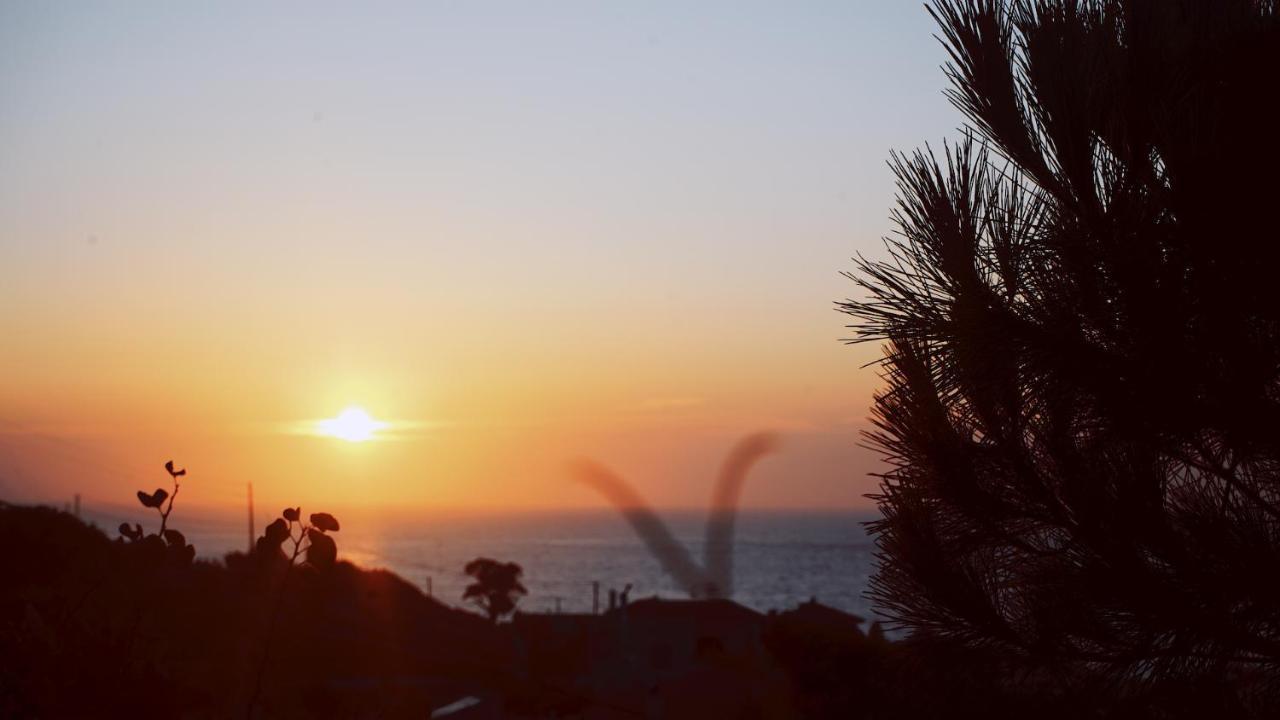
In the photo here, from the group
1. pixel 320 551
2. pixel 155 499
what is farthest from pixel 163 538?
pixel 320 551

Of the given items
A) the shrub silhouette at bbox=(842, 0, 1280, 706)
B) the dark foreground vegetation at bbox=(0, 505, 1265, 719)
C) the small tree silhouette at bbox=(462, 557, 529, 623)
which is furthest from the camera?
the small tree silhouette at bbox=(462, 557, 529, 623)

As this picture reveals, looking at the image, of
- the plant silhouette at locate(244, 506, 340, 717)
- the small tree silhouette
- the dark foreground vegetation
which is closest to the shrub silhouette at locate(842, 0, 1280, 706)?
the dark foreground vegetation

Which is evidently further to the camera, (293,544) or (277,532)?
(293,544)

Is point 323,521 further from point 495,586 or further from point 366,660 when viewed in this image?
point 495,586

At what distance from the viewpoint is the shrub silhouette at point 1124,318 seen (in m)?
5.31

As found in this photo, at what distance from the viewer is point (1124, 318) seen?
542cm

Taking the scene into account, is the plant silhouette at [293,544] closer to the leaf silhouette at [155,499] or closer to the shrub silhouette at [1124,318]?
the leaf silhouette at [155,499]

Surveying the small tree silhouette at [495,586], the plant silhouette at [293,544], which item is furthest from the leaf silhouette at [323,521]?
the small tree silhouette at [495,586]

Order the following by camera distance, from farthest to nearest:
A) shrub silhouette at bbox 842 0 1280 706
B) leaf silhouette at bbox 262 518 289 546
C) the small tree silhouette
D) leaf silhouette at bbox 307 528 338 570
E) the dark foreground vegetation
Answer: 1. the small tree silhouette
2. shrub silhouette at bbox 842 0 1280 706
3. the dark foreground vegetation
4. leaf silhouette at bbox 262 518 289 546
5. leaf silhouette at bbox 307 528 338 570

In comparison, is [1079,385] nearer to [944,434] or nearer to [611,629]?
[944,434]

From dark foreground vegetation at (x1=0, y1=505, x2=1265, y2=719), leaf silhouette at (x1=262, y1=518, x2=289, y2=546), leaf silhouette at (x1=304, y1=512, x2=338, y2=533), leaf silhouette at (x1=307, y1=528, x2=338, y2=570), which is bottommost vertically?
dark foreground vegetation at (x1=0, y1=505, x2=1265, y2=719)

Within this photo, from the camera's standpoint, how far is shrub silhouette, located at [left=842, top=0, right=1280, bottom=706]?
531cm

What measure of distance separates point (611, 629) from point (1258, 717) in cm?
3256

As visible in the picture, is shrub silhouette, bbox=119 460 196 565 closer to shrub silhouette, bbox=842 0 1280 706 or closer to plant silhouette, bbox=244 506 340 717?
plant silhouette, bbox=244 506 340 717
